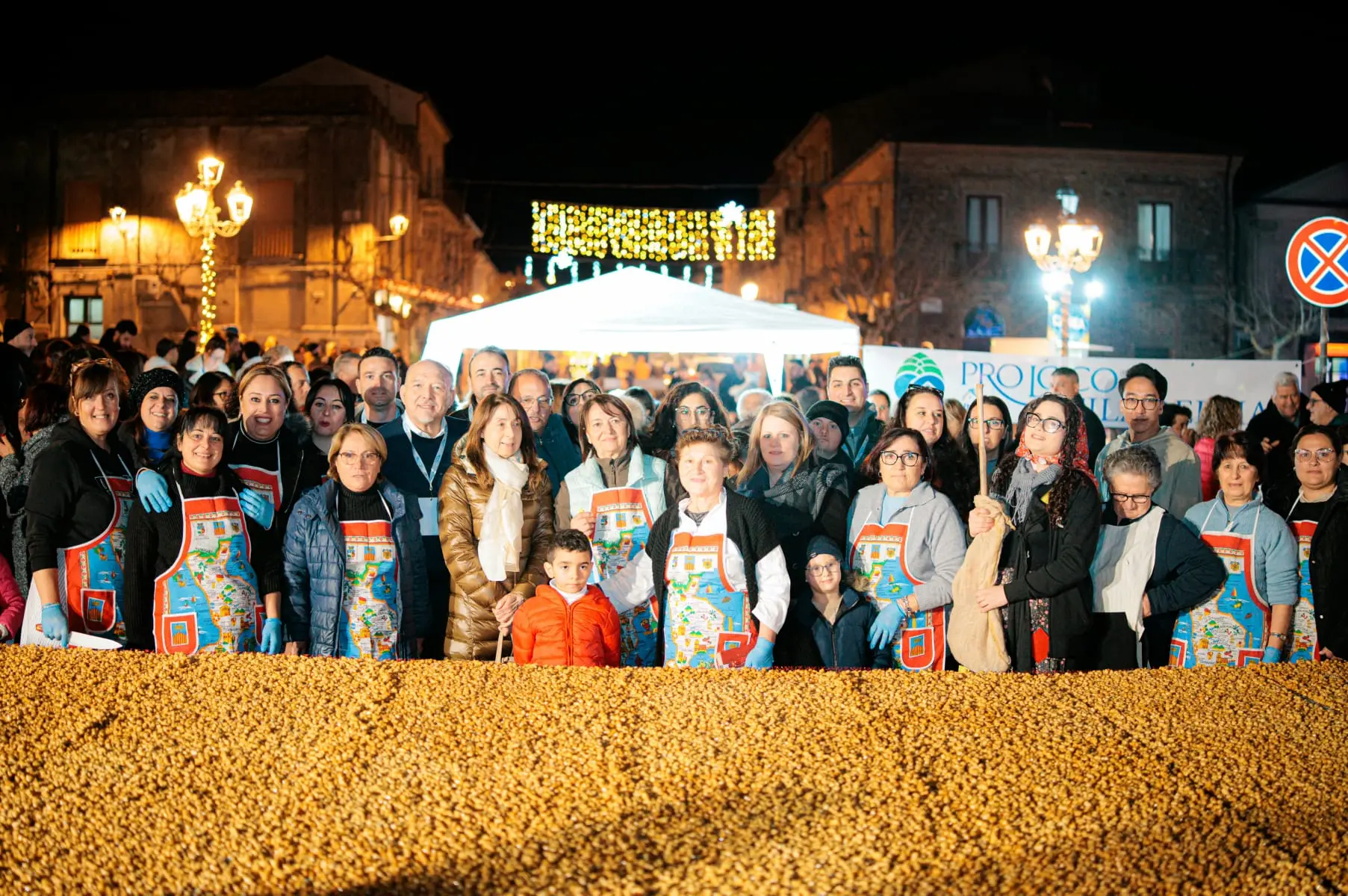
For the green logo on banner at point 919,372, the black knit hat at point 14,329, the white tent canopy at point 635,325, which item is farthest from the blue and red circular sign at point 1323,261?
the black knit hat at point 14,329

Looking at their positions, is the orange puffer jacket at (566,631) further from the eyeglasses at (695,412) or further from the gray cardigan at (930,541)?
the eyeglasses at (695,412)

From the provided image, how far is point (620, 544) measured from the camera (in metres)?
5.23

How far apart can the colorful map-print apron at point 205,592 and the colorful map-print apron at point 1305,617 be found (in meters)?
4.53

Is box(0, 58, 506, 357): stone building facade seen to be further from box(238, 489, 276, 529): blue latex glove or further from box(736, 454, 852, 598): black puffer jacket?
box(736, 454, 852, 598): black puffer jacket

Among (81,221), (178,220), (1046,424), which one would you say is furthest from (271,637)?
(81,221)

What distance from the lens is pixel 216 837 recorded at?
2566 millimetres

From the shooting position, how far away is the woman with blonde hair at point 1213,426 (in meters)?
6.82

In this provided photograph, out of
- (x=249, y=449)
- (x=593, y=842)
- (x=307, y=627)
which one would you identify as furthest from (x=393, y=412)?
(x=593, y=842)

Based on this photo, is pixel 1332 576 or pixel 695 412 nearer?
pixel 1332 576

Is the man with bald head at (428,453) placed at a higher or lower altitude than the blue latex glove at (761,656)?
higher

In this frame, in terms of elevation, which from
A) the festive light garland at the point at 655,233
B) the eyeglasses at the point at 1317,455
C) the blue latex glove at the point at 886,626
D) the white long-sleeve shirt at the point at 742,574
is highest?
the festive light garland at the point at 655,233

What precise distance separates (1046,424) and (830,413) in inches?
66.0

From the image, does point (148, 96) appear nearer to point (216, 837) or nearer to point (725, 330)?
point (725, 330)

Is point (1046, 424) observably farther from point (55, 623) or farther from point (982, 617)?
point (55, 623)
